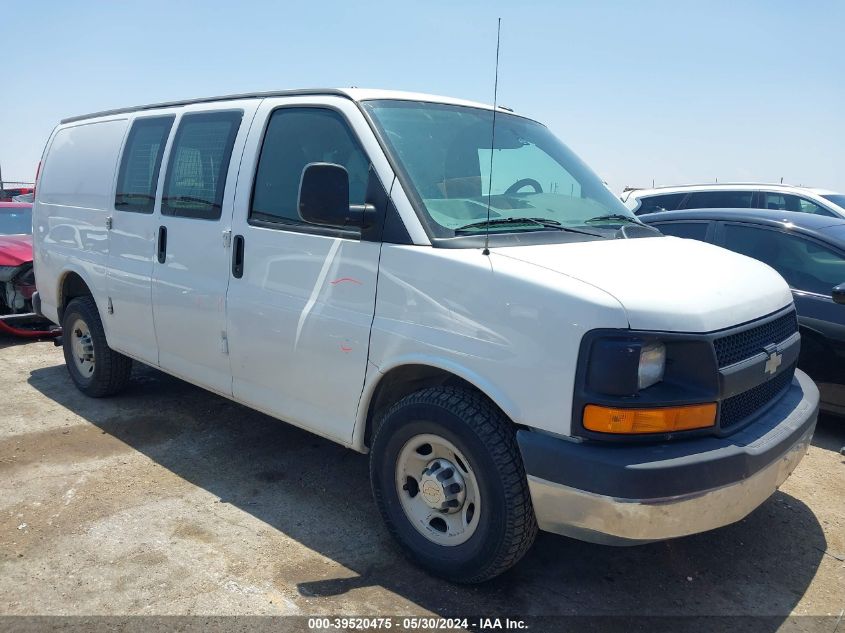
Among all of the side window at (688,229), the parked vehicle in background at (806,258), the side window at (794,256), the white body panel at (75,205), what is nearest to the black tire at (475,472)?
the parked vehicle in background at (806,258)

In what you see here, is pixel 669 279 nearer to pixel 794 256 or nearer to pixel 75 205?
pixel 794 256

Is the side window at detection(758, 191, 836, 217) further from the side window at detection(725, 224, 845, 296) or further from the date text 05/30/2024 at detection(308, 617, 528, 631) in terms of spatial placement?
the date text 05/30/2024 at detection(308, 617, 528, 631)

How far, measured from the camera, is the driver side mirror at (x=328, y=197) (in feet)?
10.3

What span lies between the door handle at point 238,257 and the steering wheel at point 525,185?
152 cm

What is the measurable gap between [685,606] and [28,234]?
8571 mm

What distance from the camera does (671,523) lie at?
2.61 meters

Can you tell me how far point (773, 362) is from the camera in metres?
3.12

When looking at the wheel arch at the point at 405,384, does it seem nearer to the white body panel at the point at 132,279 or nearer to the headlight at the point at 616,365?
the headlight at the point at 616,365

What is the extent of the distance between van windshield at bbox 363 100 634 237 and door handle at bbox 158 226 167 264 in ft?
5.89

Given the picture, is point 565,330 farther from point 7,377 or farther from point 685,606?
point 7,377

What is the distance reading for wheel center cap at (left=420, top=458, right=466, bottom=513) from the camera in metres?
3.05

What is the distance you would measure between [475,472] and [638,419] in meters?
0.71

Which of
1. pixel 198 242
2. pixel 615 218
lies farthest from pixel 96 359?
pixel 615 218

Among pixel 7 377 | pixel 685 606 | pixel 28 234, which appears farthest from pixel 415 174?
pixel 28 234
